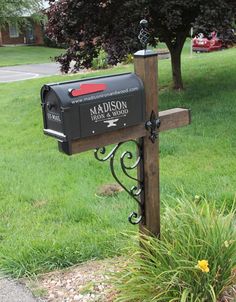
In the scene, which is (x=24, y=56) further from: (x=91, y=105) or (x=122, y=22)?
(x=91, y=105)

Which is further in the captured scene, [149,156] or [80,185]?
[80,185]

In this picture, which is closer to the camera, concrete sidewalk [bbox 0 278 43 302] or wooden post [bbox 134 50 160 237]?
wooden post [bbox 134 50 160 237]

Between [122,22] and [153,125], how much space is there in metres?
5.40

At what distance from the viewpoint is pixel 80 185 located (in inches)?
208

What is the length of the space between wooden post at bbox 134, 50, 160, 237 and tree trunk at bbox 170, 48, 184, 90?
6816 mm

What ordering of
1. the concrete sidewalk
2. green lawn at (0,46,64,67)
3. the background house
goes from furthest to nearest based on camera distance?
1. the background house
2. green lawn at (0,46,64,67)
3. the concrete sidewalk

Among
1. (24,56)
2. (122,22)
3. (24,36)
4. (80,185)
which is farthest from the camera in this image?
(24,36)

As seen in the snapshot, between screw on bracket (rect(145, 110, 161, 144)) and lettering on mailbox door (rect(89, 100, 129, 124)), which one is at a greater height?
lettering on mailbox door (rect(89, 100, 129, 124))

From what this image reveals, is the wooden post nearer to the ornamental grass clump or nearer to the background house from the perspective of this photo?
the ornamental grass clump

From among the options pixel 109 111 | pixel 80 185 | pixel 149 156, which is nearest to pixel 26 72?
pixel 80 185

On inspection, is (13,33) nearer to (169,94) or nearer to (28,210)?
(169,94)

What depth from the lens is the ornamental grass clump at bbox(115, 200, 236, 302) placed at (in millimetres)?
2840

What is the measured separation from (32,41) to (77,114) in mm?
46765

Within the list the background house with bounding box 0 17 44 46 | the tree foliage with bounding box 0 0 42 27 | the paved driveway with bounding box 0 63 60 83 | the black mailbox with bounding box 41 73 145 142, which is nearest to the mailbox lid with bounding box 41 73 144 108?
the black mailbox with bounding box 41 73 145 142
